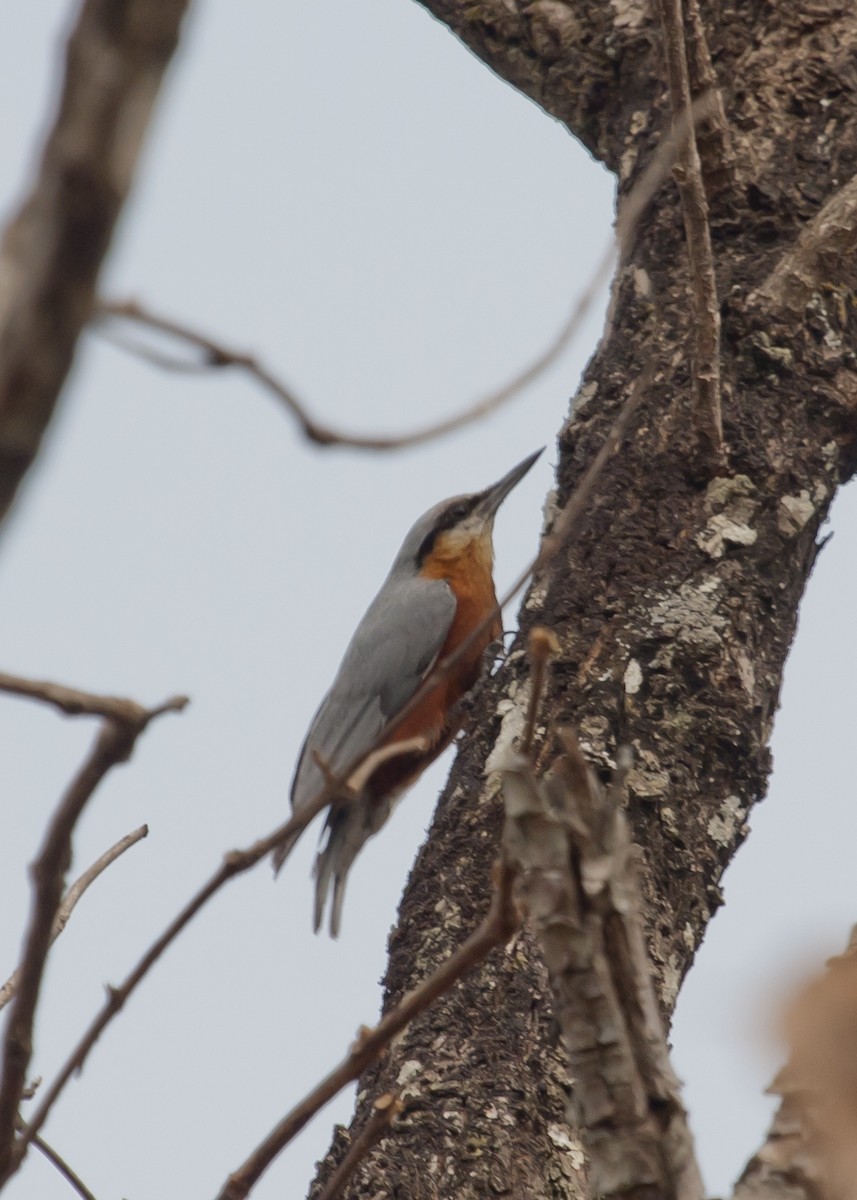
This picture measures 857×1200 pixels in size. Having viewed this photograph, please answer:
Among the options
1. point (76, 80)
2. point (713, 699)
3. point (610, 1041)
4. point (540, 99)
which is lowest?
point (610, 1041)

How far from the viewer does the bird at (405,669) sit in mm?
5020

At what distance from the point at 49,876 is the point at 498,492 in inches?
193

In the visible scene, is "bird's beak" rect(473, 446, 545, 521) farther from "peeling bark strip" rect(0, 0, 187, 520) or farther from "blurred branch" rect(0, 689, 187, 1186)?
"peeling bark strip" rect(0, 0, 187, 520)

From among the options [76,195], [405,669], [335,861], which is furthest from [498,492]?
[76,195]

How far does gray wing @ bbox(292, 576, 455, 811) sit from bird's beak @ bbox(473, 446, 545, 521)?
462 mm

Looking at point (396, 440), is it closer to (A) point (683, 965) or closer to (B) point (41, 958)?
(B) point (41, 958)

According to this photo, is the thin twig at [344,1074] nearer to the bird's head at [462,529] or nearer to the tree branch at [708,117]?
the tree branch at [708,117]

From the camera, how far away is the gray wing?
17.5 feet

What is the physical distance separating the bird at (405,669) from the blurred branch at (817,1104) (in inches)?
128

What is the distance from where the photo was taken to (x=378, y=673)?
552 cm

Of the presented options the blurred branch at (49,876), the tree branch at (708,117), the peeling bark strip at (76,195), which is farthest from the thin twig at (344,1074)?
the tree branch at (708,117)

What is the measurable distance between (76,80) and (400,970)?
93.4 inches

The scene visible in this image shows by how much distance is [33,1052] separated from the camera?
4.70ft

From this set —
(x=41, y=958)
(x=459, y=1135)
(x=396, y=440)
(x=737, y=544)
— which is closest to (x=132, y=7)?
(x=396, y=440)
